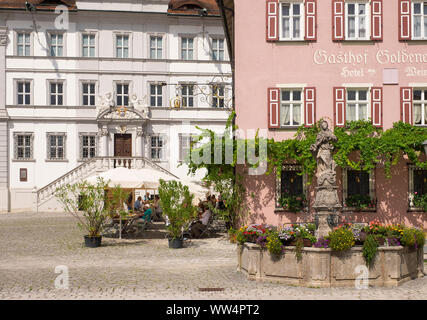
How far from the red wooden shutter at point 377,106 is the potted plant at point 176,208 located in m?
7.41

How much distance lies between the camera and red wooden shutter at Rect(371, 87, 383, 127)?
19.3 metres

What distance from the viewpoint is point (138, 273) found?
11.5 meters

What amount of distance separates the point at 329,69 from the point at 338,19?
67.4 inches

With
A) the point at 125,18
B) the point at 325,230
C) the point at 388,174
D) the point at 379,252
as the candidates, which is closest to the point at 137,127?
the point at 125,18

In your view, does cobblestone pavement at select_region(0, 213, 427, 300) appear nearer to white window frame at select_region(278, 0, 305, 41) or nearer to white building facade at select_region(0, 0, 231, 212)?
white window frame at select_region(278, 0, 305, 41)

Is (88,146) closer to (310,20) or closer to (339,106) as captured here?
(310,20)

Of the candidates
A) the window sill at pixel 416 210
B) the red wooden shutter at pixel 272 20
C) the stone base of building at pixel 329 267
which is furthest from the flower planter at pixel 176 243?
the window sill at pixel 416 210

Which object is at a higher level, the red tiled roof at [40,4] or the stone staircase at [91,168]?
the red tiled roof at [40,4]

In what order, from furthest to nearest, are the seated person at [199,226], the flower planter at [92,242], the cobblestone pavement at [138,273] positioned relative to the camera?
1. the seated person at [199,226]
2. the flower planter at [92,242]
3. the cobblestone pavement at [138,273]

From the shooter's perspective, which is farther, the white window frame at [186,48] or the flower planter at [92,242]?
→ the white window frame at [186,48]

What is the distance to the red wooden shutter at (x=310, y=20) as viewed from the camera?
1950cm

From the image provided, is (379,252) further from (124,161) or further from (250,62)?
(124,161)

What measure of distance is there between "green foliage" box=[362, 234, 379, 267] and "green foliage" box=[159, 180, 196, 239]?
6.49m

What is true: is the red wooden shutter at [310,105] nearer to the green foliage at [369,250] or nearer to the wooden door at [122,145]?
the green foliage at [369,250]
